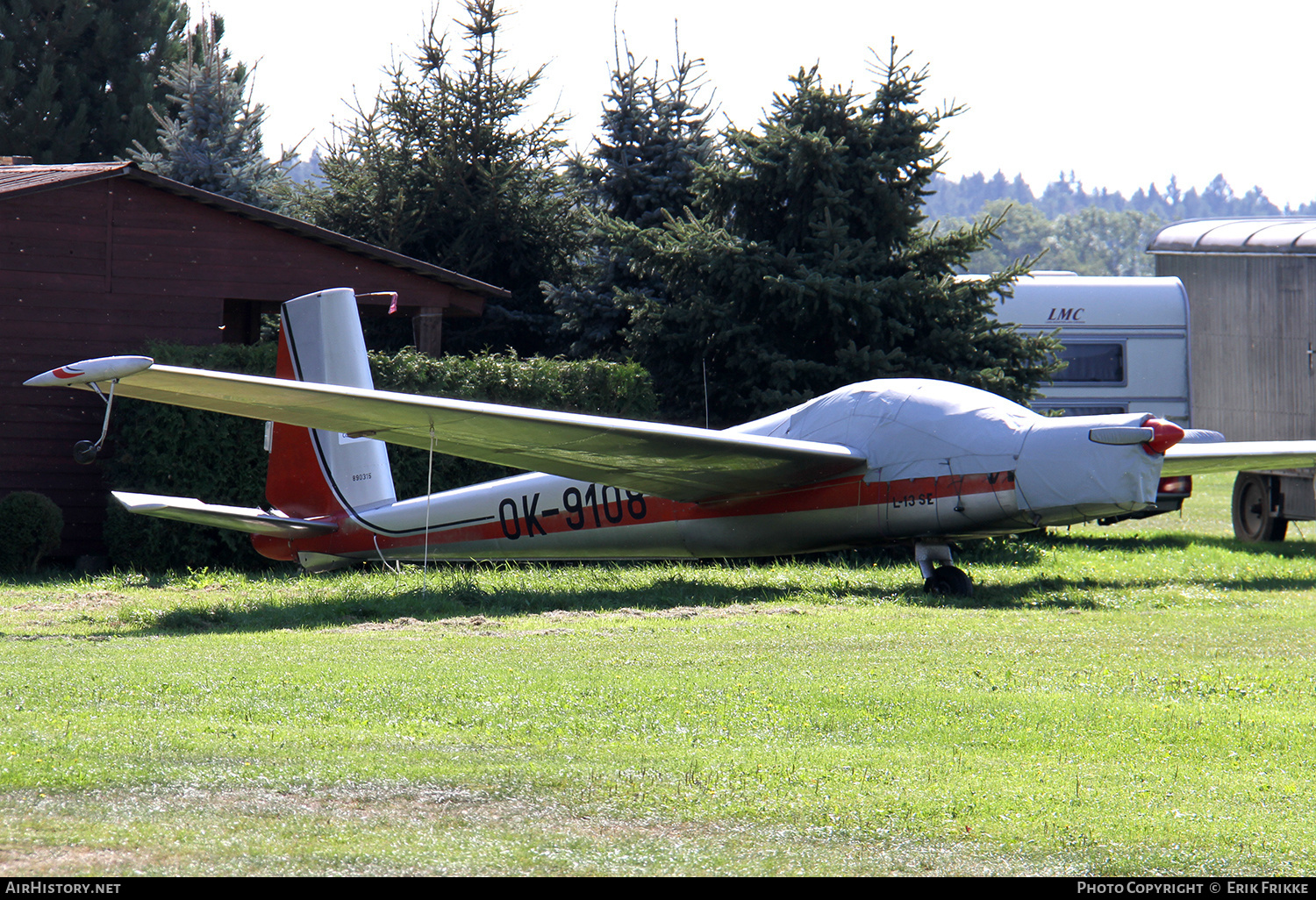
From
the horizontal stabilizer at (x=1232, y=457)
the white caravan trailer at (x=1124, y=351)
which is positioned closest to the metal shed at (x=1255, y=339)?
the white caravan trailer at (x=1124, y=351)

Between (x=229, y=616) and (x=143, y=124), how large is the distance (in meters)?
28.5

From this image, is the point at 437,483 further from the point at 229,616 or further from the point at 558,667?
the point at 558,667

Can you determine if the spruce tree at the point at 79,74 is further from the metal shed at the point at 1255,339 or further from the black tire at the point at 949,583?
the black tire at the point at 949,583

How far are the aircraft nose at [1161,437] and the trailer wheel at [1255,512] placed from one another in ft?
28.0

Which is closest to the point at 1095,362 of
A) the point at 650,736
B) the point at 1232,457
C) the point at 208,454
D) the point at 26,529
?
the point at 1232,457

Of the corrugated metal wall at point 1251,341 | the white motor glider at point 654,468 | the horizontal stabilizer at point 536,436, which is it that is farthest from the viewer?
the corrugated metal wall at point 1251,341

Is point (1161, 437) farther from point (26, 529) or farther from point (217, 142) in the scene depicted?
point (217, 142)

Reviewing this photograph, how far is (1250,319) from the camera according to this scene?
70.7 feet

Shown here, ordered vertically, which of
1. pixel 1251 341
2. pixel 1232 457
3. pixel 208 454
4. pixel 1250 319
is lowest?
pixel 1232 457

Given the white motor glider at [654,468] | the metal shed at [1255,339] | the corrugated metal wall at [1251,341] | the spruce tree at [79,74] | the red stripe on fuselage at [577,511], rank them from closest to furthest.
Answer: the white motor glider at [654,468], the red stripe on fuselage at [577,511], the metal shed at [1255,339], the corrugated metal wall at [1251,341], the spruce tree at [79,74]

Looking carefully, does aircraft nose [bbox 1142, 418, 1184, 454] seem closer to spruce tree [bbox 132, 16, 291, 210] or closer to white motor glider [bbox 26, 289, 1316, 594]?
white motor glider [bbox 26, 289, 1316, 594]

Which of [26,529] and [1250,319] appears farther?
[1250,319]

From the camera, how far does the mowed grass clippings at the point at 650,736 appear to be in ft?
12.8

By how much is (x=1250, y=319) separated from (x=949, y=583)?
13.6 metres
